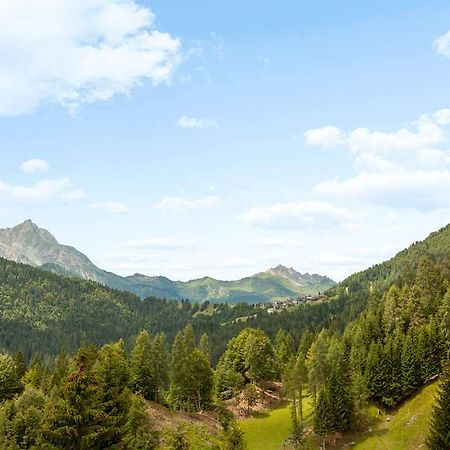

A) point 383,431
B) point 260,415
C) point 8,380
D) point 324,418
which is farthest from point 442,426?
point 8,380

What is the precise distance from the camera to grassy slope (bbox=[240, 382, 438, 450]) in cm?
8594

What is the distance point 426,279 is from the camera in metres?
126

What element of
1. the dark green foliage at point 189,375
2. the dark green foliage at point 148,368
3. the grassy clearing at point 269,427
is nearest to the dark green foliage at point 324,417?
the grassy clearing at point 269,427

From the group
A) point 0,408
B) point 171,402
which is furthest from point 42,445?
point 171,402

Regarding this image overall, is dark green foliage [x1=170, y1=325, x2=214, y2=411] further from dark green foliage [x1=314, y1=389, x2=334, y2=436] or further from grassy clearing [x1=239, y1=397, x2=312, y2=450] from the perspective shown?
dark green foliage [x1=314, y1=389, x2=334, y2=436]

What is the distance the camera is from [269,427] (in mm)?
107000

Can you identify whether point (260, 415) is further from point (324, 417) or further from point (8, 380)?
point (8, 380)

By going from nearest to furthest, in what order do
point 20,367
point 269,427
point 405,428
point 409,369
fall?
point 405,428 → point 409,369 → point 269,427 → point 20,367

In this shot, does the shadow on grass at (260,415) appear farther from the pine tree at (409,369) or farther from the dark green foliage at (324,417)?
the pine tree at (409,369)

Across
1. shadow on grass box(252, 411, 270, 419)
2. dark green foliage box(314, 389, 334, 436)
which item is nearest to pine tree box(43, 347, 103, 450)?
dark green foliage box(314, 389, 334, 436)

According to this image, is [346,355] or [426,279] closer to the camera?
[346,355]

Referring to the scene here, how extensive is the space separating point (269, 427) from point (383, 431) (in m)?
26.2

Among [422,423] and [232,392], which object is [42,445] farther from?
[232,392]

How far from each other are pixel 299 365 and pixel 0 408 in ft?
194
